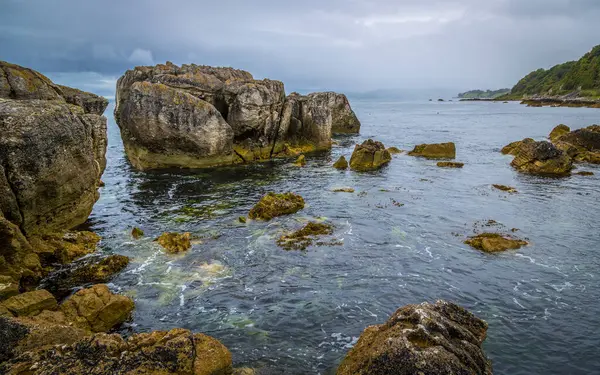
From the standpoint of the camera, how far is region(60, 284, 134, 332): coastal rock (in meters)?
15.2

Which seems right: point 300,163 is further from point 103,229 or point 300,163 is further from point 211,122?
point 103,229

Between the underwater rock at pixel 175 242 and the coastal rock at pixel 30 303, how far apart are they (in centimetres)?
864

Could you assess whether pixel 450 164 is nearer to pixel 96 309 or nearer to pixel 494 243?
pixel 494 243

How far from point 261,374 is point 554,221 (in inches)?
1065

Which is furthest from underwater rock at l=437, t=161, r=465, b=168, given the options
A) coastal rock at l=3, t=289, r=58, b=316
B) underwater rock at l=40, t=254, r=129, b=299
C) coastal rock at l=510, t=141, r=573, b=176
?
coastal rock at l=3, t=289, r=58, b=316

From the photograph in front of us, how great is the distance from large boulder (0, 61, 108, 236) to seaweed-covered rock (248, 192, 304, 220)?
1229cm

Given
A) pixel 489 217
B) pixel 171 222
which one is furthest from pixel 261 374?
pixel 489 217

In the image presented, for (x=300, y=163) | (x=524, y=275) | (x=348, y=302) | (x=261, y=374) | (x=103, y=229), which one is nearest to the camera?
(x=261, y=374)

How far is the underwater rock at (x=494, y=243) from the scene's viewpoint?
79.9 feet

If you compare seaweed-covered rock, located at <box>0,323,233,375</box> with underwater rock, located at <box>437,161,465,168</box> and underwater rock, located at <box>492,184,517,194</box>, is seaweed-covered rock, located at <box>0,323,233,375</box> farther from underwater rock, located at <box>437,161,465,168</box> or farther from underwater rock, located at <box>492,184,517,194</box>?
underwater rock, located at <box>437,161,465,168</box>

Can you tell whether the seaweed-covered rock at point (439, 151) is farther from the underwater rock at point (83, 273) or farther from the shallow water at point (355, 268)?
the underwater rock at point (83, 273)

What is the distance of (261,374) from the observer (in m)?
13.3

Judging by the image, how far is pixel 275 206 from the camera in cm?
3161

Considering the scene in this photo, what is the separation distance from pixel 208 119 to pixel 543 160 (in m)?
42.1
